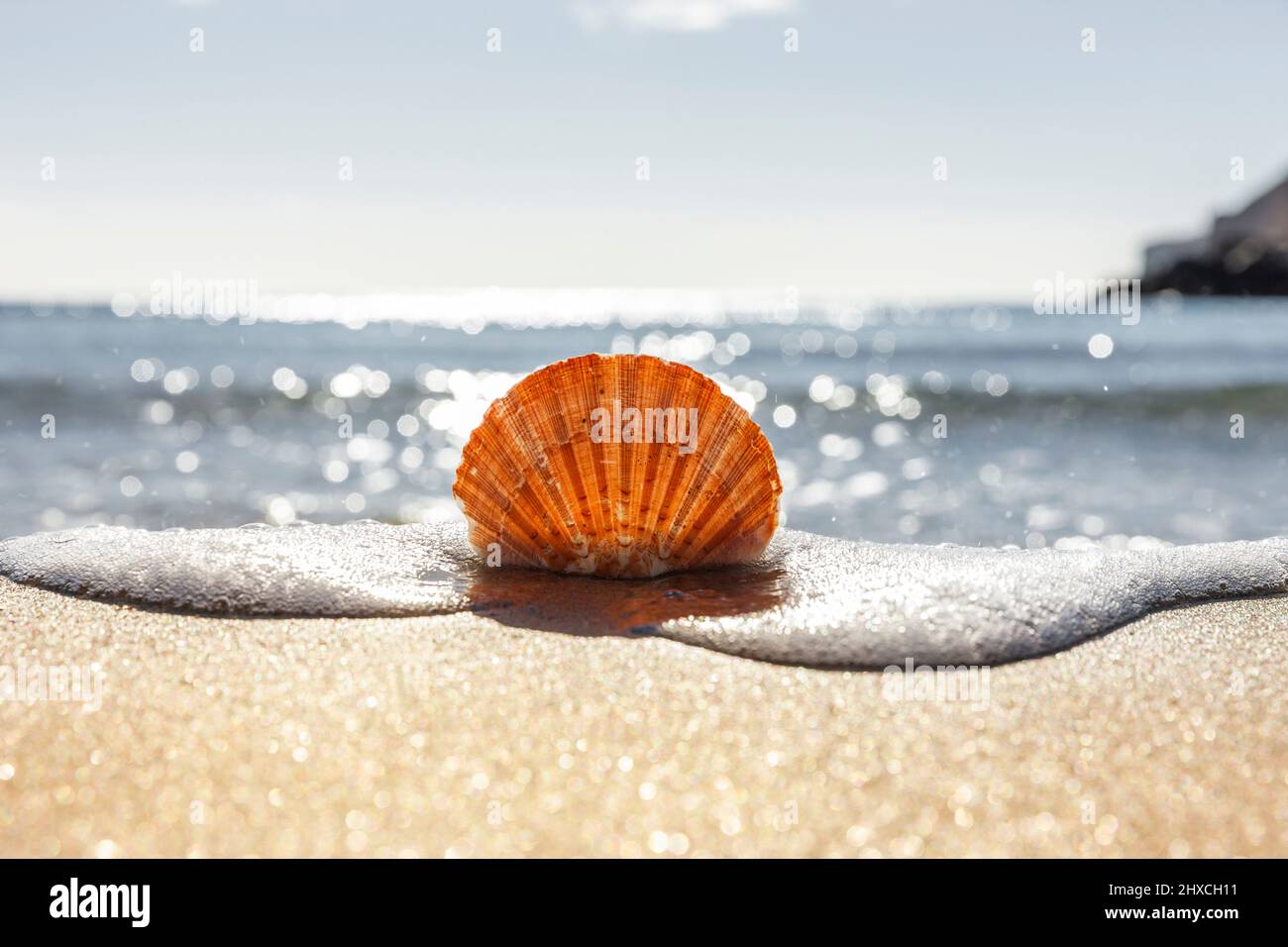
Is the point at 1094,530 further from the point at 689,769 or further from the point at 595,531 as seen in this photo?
the point at 689,769

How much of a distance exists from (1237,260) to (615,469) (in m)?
80.4

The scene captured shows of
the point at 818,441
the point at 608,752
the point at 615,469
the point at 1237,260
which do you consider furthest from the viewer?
the point at 1237,260

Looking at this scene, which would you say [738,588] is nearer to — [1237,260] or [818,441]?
[818,441]

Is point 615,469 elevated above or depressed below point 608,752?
above

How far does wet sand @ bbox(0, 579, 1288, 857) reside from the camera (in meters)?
1.63

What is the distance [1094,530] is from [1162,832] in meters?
4.43

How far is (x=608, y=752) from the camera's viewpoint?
1.92m

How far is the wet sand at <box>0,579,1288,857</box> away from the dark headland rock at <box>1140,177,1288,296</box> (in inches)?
3070

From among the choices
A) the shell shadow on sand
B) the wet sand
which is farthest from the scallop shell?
the wet sand

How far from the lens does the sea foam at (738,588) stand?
2.57 m

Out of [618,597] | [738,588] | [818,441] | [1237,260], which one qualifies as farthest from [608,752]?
[1237,260]

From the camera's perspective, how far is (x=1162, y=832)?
1665 mm

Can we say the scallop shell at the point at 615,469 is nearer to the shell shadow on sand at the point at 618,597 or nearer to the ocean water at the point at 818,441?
the shell shadow on sand at the point at 618,597
